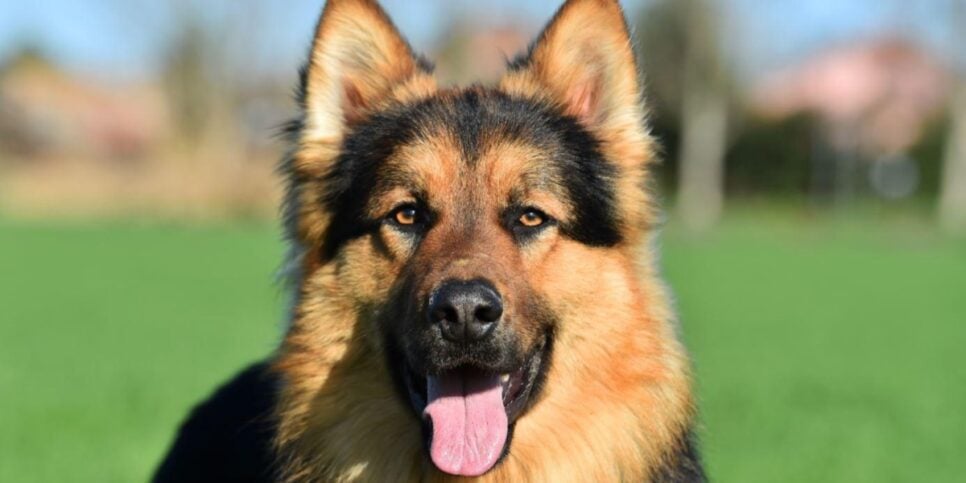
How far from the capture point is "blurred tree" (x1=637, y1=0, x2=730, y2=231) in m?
54.4

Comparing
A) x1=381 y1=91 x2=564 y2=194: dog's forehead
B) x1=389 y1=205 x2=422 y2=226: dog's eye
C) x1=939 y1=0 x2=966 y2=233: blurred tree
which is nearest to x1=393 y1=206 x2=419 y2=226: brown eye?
x1=389 y1=205 x2=422 y2=226: dog's eye

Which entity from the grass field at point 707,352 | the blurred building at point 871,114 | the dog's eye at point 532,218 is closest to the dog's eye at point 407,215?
the dog's eye at point 532,218

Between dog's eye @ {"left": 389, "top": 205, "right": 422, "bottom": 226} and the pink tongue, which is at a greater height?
dog's eye @ {"left": 389, "top": 205, "right": 422, "bottom": 226}

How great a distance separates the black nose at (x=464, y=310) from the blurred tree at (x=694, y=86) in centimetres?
5007

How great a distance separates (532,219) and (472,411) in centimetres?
90

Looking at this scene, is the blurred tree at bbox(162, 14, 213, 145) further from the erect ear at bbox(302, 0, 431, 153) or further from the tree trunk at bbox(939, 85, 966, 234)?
the erect ear at bbox(302, 0, 431, 153)

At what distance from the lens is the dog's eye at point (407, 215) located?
4980 mm

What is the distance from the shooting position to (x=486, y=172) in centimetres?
493

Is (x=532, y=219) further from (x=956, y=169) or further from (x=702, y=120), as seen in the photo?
(x=702, y=120)

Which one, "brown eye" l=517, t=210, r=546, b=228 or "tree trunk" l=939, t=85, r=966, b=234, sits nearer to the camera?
"brown eye" l=517, t=210, r=546, b=228

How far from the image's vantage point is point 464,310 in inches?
172

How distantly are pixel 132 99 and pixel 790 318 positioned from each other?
6776 centimetres

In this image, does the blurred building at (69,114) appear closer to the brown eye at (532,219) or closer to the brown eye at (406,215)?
the brown eye at (406,215)

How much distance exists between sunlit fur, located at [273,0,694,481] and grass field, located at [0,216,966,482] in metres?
0.69
